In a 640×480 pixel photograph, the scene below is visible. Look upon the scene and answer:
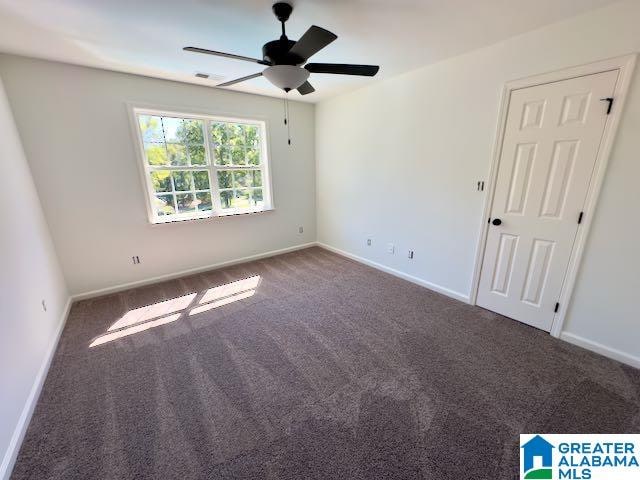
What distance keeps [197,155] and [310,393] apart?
3.23m

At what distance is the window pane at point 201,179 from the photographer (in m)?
3.59

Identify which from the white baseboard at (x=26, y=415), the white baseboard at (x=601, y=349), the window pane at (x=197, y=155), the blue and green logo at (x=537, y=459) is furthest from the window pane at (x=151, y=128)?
the white baseboard at (x=601, y=349)

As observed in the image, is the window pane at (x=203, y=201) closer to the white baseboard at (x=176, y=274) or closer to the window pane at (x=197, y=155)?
the window pane at (x=197, y=155)

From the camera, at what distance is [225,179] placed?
3848 mm

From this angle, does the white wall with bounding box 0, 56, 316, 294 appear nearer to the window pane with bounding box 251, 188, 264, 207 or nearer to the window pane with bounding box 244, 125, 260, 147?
the window pane with bounding box 244, 125, 260, 147

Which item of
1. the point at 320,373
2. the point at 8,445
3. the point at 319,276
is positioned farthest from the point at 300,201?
the point at 8,445

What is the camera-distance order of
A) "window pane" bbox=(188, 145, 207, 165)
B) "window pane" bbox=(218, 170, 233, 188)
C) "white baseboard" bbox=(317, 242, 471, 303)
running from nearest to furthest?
"white baseboard" bbox=(317, 242, 471, 303)
"window pane" bbox=(188, 145, 207, 165)
"window pane" bbox=(218, 170, 233, 188)

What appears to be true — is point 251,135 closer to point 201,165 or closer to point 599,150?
point 201,165

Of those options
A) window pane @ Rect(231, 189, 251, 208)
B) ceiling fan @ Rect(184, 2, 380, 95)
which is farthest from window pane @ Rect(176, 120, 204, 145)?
ceiling fan @ Rect(184, 2, 380, 95)

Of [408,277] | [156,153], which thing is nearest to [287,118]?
[156,153]

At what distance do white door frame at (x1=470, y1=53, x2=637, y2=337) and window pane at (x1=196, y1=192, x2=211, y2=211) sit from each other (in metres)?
3.43

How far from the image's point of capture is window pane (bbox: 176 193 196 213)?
3547 millimetres

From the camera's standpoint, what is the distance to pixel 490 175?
251 centimetres

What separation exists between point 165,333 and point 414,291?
268 centimetres
